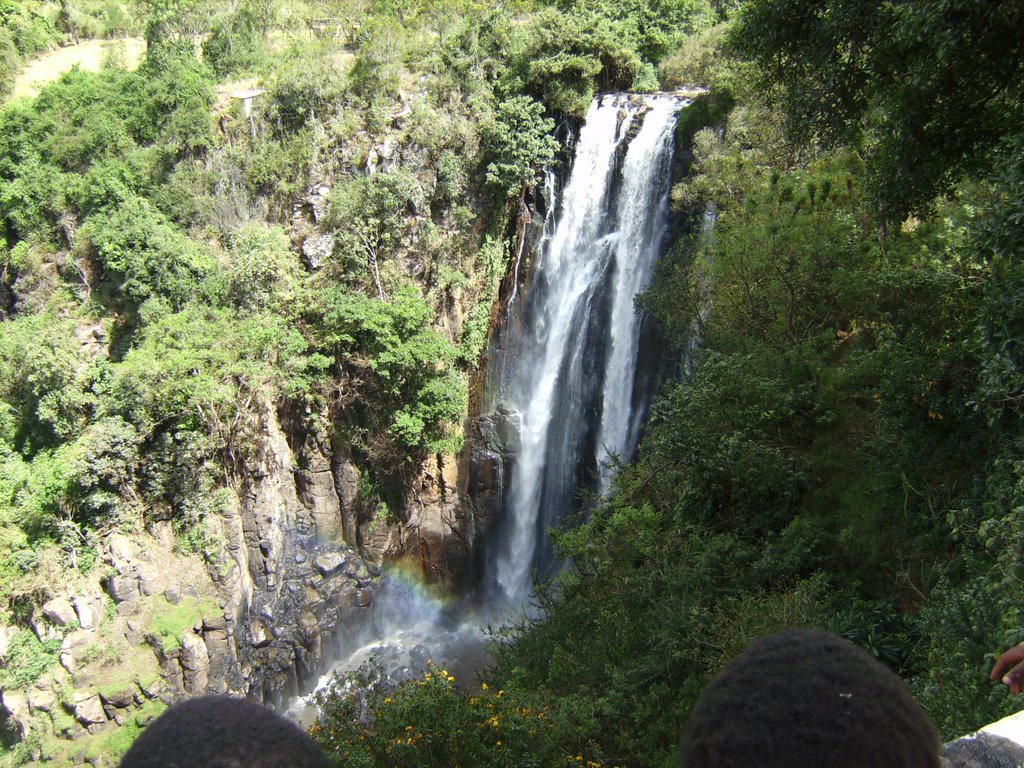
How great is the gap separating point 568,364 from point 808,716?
578 inches

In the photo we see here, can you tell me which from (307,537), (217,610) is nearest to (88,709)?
(217,610)

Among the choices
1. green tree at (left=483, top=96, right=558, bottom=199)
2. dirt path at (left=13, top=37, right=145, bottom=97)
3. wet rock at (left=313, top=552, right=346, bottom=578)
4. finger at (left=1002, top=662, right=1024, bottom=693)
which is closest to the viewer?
finger at (left=1002, top=662, right=1024, bottom=693)

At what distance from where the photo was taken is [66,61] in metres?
30.3

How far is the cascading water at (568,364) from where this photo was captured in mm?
15242

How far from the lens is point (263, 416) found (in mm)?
15828

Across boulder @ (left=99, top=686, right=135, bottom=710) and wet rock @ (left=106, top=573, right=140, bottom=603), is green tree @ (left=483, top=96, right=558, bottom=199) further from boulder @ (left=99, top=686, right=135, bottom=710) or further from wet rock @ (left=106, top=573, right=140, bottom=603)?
boulder @ (left=99, top=686, right=135, bottom=710)

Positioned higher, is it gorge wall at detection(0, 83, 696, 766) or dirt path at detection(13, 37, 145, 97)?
dirt path at detection(13, 37, 145, 97)

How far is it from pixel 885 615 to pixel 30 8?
39.5m

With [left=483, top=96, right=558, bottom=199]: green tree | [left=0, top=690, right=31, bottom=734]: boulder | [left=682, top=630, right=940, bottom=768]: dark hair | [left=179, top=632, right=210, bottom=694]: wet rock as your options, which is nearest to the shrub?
[left=682, top=630, right=940, bottom=768]: dark hair

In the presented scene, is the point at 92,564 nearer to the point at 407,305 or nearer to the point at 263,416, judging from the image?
the point at 263,416

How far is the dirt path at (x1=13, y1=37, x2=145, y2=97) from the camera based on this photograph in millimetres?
27373

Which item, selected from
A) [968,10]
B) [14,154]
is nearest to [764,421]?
[968,10]

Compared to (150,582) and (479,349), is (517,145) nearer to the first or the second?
(479,349)

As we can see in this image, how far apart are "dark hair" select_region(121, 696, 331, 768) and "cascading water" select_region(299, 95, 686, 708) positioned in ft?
44.2
